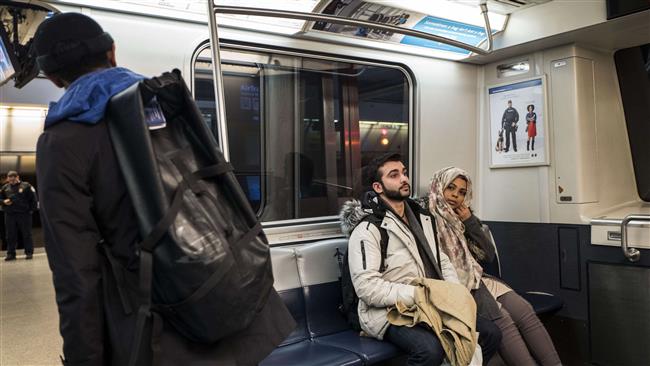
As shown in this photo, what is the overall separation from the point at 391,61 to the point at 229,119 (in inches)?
56.6

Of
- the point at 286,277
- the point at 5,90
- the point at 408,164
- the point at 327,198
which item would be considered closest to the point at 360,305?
the point at 286,277

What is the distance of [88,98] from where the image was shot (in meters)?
1.40

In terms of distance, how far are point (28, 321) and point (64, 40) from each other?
521cm

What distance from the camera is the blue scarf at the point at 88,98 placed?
Result: 1.39m

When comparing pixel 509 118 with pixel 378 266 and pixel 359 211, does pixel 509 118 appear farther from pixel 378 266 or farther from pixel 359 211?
pixel 378 266

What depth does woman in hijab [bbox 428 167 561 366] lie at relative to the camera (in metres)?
3.33

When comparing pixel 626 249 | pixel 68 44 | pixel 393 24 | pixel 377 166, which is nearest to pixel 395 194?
pixel 377 166

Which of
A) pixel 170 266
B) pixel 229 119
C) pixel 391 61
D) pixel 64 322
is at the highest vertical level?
pixel 391 61

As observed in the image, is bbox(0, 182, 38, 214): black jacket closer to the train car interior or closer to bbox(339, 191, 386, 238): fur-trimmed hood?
the train car interior

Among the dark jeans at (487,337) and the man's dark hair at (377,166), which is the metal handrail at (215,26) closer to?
the man's dark hair at (377,166)

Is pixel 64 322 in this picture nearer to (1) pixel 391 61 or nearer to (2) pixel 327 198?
(2) pixel 327 198

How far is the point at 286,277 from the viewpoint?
3.26 metres

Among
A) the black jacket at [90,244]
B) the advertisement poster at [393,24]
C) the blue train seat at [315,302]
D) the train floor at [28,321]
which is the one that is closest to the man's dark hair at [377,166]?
the blue train seat at [315,302]

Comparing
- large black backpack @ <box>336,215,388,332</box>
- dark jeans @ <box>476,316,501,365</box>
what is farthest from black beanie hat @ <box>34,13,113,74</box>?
dark jeans @ <box>476,316,501,365</box>
